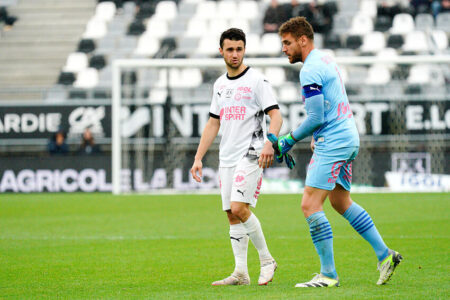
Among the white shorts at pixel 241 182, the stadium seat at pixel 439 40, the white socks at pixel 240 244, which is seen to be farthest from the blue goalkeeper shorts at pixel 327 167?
the stadium seat at pixel 439 40

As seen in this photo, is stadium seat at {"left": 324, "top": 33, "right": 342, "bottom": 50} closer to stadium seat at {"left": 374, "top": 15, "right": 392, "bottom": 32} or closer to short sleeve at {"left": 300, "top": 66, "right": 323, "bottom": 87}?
stadium seat at {"left": 374, "top": 15, "right": 392, "bottom": 32}

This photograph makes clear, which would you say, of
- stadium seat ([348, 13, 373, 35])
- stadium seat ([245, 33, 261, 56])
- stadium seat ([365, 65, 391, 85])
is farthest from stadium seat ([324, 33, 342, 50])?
stadium seat ([365, 65, 391, 85])

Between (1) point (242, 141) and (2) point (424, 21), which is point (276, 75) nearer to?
(2) point (424, 21)

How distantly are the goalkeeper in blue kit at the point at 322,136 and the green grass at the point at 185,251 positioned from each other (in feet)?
0.77

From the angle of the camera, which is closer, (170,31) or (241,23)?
(241,23)

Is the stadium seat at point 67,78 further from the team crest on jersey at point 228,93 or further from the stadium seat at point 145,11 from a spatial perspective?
the team crest on jersey at point 228,93

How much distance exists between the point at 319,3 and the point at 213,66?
6450mm

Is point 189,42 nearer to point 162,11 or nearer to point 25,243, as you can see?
point 162,11

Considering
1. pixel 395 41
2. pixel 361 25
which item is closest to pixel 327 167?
pixel 395 41

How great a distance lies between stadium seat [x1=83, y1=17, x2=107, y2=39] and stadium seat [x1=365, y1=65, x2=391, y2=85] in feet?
36.7

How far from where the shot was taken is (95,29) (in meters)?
28.3

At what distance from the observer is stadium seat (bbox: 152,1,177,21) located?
28.1m

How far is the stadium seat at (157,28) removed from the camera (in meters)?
27.2

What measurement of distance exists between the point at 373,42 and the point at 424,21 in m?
1.91
